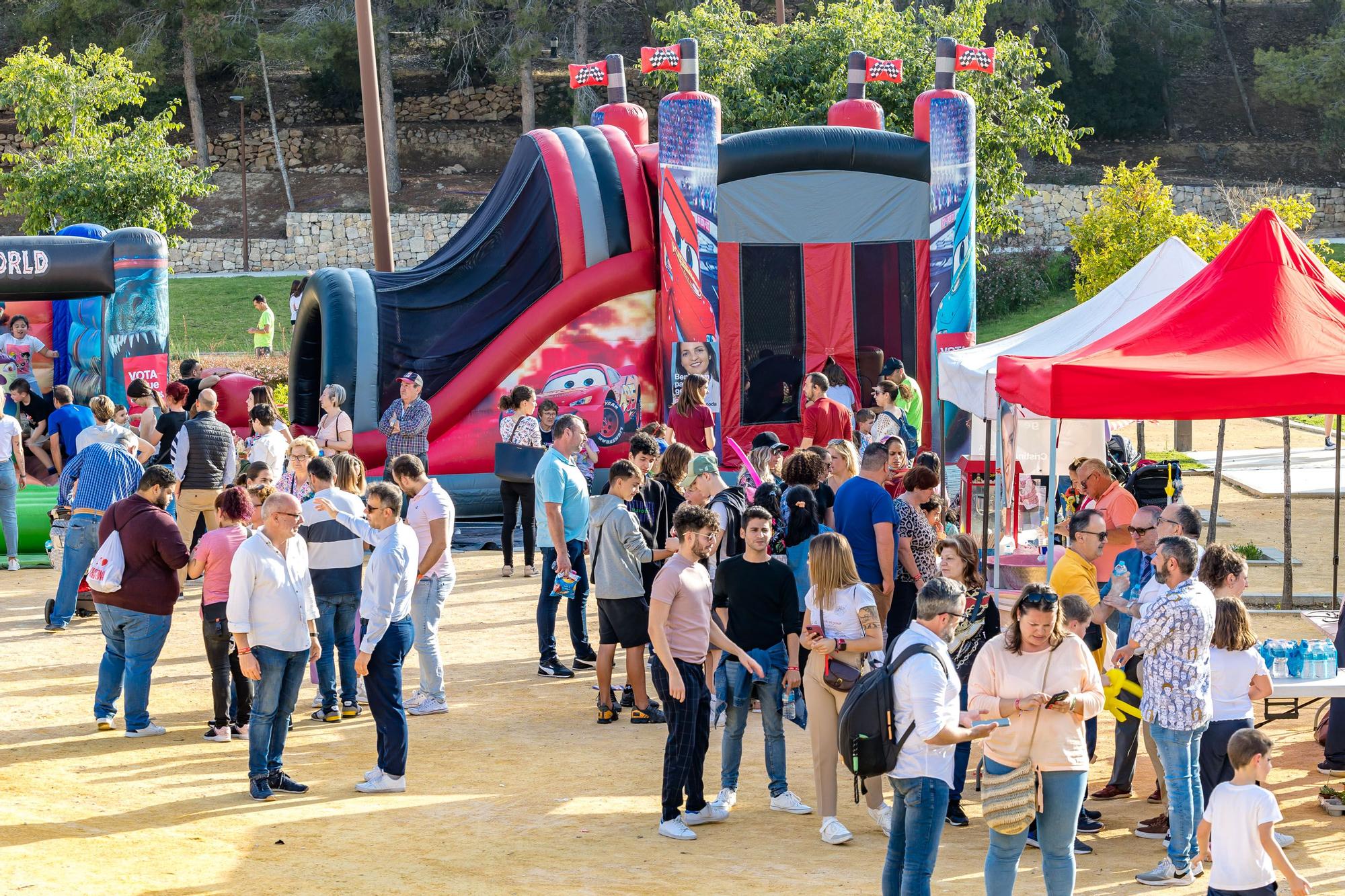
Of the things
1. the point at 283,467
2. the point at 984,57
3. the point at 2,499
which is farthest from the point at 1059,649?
the point at 984,57

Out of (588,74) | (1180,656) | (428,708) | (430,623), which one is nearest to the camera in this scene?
(1180,656)

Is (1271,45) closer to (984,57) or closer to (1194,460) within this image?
(1194,460)

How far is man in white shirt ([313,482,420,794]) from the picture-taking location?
695 centimetres

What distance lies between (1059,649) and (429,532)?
3.87 metres

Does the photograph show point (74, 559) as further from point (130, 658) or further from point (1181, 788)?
point (1181, 788)

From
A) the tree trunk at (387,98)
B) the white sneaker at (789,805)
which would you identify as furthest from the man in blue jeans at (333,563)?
the tree trunk at (387,98)

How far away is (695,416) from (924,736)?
18.5 feet

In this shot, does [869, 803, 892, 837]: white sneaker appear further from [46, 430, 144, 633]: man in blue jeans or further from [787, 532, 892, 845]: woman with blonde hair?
[46, 430, 144, 633]: man in blue jeans

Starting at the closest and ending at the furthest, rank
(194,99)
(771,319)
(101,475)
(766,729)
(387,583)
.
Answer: (766,729) → (387,583) → (101,475) → (771,319) → (194,99)

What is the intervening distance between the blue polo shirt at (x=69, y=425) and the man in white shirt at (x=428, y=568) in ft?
17.4

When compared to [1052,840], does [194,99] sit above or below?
above

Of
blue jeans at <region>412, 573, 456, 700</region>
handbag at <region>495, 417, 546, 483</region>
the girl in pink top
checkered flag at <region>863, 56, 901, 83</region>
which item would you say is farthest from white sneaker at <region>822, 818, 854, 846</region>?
checkered flag at <region>863, 56, 901, 83</region>

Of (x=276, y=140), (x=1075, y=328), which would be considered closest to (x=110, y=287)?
(x=1075, y=328)

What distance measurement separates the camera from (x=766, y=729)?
685 centimetres
